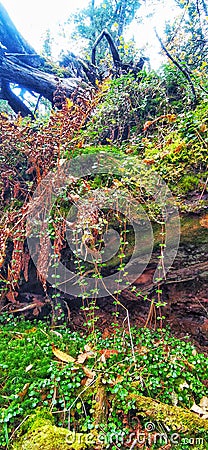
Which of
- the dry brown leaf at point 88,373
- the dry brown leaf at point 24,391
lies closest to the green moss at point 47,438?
the dry brown leaf at point 24,391

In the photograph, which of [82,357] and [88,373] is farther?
[82,357]

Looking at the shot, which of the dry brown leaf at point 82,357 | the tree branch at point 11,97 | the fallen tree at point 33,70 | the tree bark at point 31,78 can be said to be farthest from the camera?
the tree branch at point 11,97

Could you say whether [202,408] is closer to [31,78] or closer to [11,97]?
[31,78]

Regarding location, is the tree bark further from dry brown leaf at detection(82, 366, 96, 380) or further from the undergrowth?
dry brown leaf at detection(82, 366, 96, 380)

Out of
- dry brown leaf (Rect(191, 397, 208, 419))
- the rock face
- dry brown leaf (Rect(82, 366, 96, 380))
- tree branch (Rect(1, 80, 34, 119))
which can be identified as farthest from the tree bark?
dry brown leaf (Rect(191, 397, 208, 419))

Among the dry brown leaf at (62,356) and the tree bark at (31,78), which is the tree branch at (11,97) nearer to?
the tree bark at (31,78)

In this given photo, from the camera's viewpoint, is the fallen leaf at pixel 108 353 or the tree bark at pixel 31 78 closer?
the fallen leaf at pixel 108 353

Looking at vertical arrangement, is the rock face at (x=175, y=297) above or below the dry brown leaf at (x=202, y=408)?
above

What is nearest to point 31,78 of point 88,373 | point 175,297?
point 175,297

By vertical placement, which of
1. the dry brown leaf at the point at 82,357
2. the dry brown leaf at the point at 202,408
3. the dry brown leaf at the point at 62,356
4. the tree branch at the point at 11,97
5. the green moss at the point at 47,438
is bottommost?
the dry brown leaf at the point at 202,408

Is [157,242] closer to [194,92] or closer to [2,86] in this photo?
[194,92]

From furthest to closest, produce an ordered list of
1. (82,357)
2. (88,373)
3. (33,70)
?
(33,70)
(82,357)
(88,373)

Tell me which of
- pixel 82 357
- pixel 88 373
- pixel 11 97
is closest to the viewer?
pixel 88 373

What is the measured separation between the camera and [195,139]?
2.59 m
